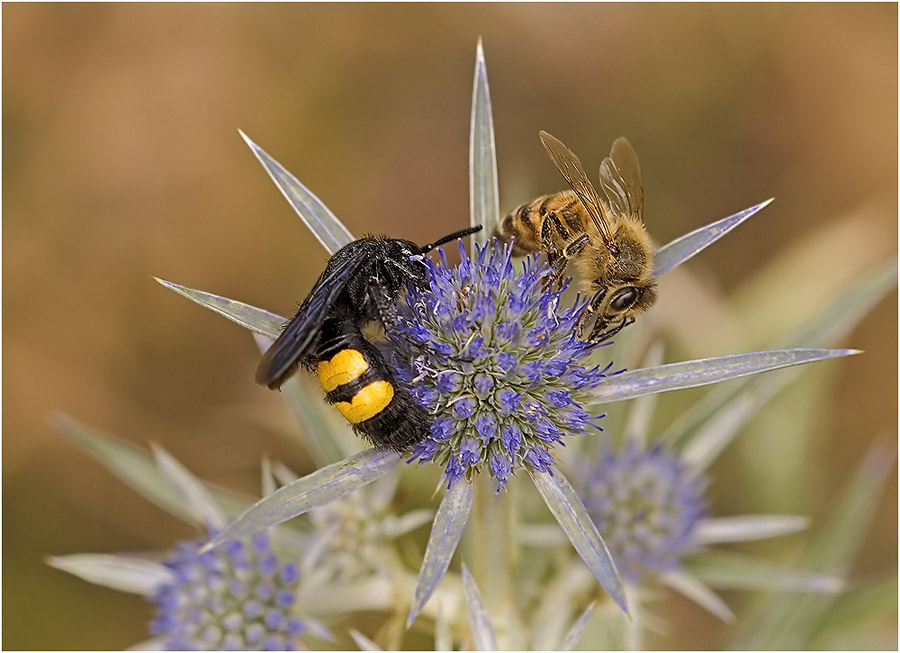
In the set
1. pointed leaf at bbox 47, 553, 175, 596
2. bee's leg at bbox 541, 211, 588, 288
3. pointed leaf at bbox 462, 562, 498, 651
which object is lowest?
pointed leaf at bbox 462, 562, 498, 651

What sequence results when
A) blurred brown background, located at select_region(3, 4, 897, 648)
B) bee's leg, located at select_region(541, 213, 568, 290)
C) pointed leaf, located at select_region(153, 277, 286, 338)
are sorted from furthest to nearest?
blurred brown background, located at select_region(3, 4, 897, 648), bee's leg, located at select_region(541, 213, 568, 290), pointed leaf, located at select_region(153, 277, 286, 338)

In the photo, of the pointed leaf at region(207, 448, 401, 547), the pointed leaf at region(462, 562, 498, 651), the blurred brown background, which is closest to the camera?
the pointed leaf at region(207, 448, 401, 547)

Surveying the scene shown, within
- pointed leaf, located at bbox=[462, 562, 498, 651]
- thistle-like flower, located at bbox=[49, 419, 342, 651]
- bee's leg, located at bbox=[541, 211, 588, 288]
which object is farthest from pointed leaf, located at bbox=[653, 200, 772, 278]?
thistle-like flower, located at bbox=[49, 419, 342, 651]

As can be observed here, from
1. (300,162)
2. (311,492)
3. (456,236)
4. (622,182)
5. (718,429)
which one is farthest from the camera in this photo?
(300,162)

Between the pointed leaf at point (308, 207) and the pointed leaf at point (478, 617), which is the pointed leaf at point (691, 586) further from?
the pointed leaf at point (308, 207)

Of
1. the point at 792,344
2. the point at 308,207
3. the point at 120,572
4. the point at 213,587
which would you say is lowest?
the point at 792,344

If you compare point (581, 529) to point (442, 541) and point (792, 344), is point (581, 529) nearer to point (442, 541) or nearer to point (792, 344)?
point (442, 541)

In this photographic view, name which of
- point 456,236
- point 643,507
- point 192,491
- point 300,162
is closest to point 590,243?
point 456,236

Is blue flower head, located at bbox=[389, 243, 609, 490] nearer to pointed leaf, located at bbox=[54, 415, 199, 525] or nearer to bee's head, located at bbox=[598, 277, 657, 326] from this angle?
bee's head, located at bbox=[598, 277, 657, 326]
